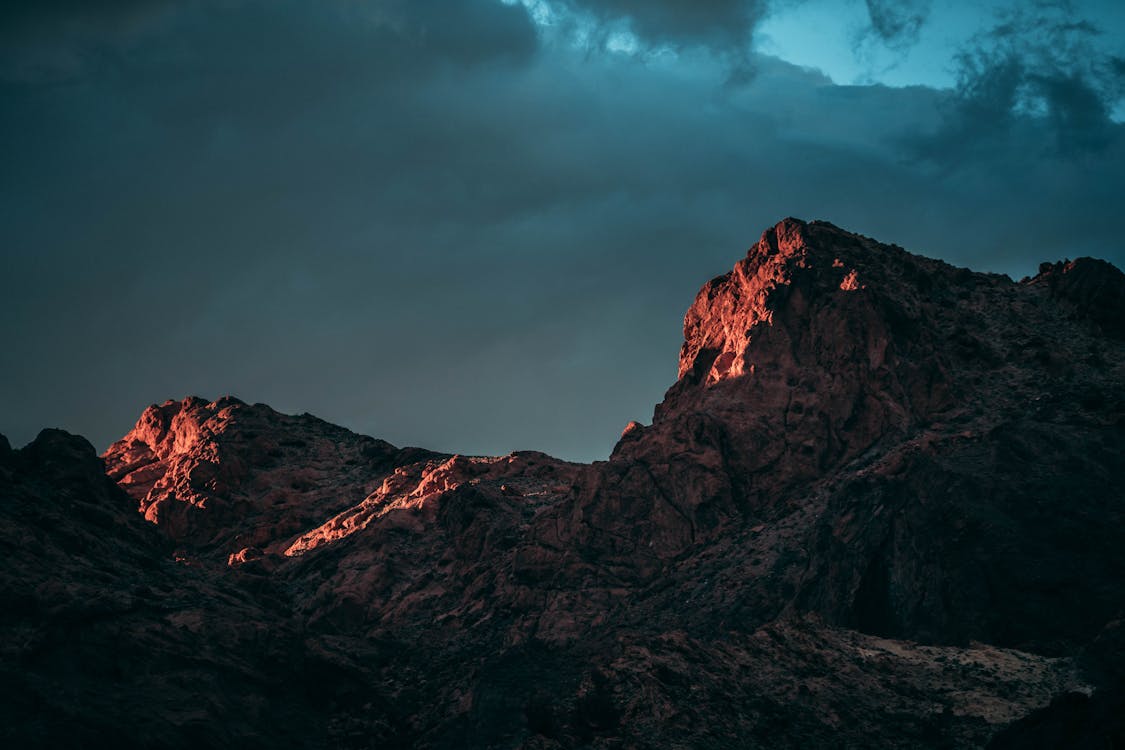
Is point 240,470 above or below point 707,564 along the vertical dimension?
above

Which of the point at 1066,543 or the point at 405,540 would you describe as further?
the point at 405,540

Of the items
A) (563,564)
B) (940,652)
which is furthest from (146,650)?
(940,652)

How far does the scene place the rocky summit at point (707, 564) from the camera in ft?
169

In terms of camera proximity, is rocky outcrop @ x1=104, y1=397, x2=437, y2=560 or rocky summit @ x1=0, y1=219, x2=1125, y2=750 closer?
→ rocky summit @ x1=0, y1=219, x2=1125, y2=750

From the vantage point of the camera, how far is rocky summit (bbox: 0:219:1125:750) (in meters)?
51.6

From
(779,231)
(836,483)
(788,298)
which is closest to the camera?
(836,483)

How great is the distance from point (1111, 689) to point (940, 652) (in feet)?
35.1

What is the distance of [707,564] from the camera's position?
71.1 m

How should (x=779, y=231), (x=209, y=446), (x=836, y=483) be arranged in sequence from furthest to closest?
(x=209, y=446) < (x=779, y=231) < (x=836, y=483)

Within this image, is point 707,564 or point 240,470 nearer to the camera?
point 707,564

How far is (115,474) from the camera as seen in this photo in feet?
364

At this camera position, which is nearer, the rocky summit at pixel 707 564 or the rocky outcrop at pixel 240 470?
the rocky summit at pixel 707 564

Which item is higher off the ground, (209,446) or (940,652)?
(209,446)

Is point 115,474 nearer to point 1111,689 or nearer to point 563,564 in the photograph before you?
point 563,564
